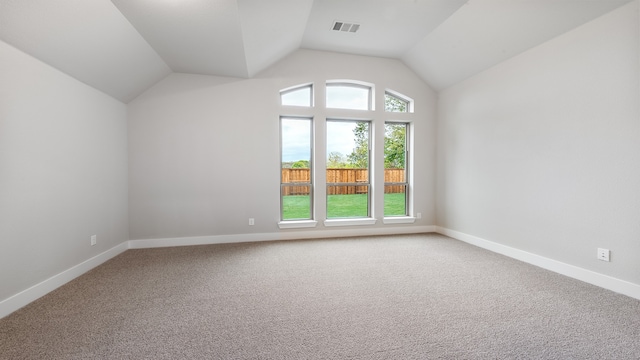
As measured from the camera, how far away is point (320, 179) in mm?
4512

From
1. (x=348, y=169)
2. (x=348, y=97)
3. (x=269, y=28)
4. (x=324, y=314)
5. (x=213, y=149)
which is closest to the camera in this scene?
(x=324, y=314)

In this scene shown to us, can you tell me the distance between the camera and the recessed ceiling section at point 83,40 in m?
1.97

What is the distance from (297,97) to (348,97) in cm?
95

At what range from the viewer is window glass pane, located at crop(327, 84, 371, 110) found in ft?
15.2

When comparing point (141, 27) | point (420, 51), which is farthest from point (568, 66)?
point (141, 27)

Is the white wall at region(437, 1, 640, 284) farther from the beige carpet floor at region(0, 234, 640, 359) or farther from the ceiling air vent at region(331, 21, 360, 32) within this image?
the ceiling air vent at region(331, 21, 360, 32)

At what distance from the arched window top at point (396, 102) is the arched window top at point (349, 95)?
0.36 m

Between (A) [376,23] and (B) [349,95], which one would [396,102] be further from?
(A) [376,23]

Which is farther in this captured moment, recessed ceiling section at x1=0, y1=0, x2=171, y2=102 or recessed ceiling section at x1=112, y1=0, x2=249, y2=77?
recessed ceiling section at x1=112, y1=0, x2=249, y2=77

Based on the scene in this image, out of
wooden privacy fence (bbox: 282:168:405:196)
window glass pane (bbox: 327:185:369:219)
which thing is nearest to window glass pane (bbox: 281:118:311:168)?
wooden privacy fence (bbox: 282:168:405:196)

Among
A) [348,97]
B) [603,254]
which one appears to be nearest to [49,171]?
[348,97]

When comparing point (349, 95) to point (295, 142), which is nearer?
point (295, 142)

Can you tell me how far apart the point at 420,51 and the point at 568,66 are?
200 cm

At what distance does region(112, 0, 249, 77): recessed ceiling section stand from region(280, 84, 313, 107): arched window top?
896 mm
